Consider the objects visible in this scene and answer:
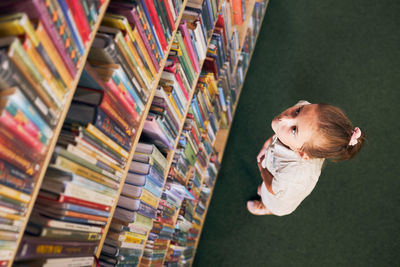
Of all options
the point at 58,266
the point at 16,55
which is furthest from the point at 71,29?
the point at 58,266

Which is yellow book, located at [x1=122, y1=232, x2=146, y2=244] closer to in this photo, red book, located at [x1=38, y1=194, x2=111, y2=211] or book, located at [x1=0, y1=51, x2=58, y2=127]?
red book, located at [x1=38, y1=194, x2=111, y2=211]

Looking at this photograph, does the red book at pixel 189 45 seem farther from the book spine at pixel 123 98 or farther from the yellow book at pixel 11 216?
the yellow book at pixel 11 216

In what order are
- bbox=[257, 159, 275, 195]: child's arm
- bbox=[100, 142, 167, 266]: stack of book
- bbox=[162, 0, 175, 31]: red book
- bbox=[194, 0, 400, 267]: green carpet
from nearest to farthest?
bbox=[162, 0, 175, 31]: red book
bbox=[100, 142, 167, 266]: stack of book
bbox=[257, 159, 275, 195]: child's arm
bbox=[194, 0, 400, 267]: green carpet

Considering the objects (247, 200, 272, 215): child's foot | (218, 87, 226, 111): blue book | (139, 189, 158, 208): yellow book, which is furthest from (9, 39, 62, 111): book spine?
(247, 200, 272, 215): child's foot

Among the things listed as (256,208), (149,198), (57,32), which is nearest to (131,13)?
(57,32)

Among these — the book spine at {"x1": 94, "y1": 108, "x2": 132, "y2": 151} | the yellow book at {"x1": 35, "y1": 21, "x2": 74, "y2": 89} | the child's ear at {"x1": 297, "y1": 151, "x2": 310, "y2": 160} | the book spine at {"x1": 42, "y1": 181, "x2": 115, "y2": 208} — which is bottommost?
the book spine at {"x1": 42, "y1": 181, "x2": 115, "y2": 208}

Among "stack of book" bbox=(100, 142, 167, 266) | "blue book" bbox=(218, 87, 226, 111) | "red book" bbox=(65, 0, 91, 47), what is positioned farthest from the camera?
"blue book" bbox=(218, 87, 226, 111)

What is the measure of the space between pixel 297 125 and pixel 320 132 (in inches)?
4.8

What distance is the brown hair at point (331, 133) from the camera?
4.33 ft

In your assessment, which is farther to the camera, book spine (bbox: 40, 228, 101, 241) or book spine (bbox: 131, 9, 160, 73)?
book spine (bbox: 131, 9, 160, 73)

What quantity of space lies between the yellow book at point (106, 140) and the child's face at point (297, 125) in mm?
750

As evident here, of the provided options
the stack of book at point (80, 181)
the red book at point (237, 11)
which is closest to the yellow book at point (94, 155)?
the stack of book at point (80, 181)

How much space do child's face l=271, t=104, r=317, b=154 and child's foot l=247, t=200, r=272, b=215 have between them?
2.63 feet

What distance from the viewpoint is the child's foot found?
2213 mm
